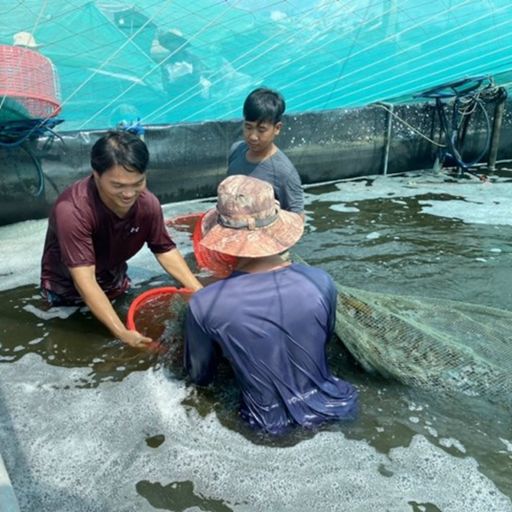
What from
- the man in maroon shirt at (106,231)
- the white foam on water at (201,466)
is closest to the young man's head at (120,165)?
the man in maroon shirt at (106,231)

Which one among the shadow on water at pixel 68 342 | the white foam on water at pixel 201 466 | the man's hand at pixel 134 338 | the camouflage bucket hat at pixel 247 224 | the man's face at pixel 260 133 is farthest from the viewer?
the man's face at pixel 260 133

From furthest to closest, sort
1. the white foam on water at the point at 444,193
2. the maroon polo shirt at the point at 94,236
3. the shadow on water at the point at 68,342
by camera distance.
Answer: the white foam on water at the point at 444,193 → the shadow on water at the point at 68,342 → the maroon polo shirt at the point at 94,236

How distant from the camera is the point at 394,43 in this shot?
6.04 m

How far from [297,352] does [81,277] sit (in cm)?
134

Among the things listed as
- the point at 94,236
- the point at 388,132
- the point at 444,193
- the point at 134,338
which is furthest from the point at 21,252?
the point at 388,132

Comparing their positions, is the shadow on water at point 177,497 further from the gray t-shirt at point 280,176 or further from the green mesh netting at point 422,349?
the gray t-shirt at point 280,176

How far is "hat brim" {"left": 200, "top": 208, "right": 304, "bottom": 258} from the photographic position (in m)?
1.98

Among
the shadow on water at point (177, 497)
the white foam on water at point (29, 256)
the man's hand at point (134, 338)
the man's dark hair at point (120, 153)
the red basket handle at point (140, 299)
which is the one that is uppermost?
the man's dark hair at point (120, 153)

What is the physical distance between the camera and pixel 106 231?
3049 mm

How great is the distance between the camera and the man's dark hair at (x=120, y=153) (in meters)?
2.54

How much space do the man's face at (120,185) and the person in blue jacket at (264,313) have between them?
2.07 feet

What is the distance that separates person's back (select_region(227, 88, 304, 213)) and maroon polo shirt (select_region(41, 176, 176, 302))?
0.78 meters

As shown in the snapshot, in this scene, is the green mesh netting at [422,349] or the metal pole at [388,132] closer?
the green mesh netting at [422,349]

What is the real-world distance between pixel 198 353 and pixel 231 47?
14.5ft
